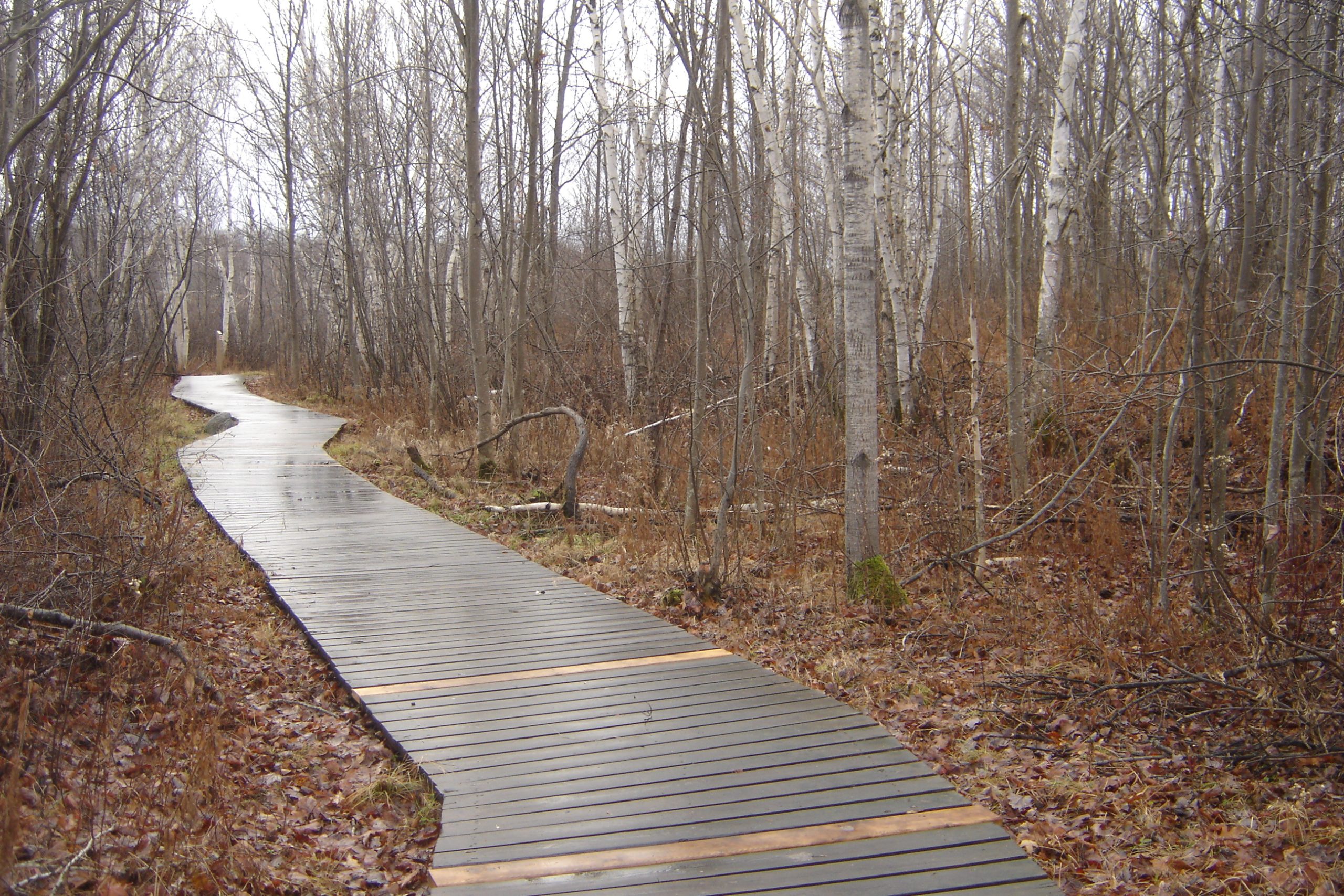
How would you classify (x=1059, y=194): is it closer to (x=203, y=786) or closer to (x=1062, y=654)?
(x=1062, y=654)

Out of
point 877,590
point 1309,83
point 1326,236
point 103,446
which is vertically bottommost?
point 877,590

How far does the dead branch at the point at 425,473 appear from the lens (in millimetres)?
10695

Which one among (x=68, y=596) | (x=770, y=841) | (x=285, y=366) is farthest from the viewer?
(x=285, y=366)

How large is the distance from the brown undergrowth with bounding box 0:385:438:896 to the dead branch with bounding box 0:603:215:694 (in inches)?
1.7

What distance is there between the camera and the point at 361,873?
10.9 ft

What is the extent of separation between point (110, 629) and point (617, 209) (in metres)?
9.96

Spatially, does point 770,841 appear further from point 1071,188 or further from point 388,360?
point 388,360

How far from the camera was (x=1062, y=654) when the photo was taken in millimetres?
5312

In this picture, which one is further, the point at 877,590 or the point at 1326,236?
the point at 877,590

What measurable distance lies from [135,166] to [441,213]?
7.37m

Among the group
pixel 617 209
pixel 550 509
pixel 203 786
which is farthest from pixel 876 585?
pixel 617 209

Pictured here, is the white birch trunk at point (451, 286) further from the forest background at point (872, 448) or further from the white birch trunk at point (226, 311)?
the white birch trunk at point (226, 311)

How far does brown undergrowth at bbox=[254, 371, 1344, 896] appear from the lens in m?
3.48

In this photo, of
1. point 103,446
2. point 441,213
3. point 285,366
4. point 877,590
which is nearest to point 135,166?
point 441,213
